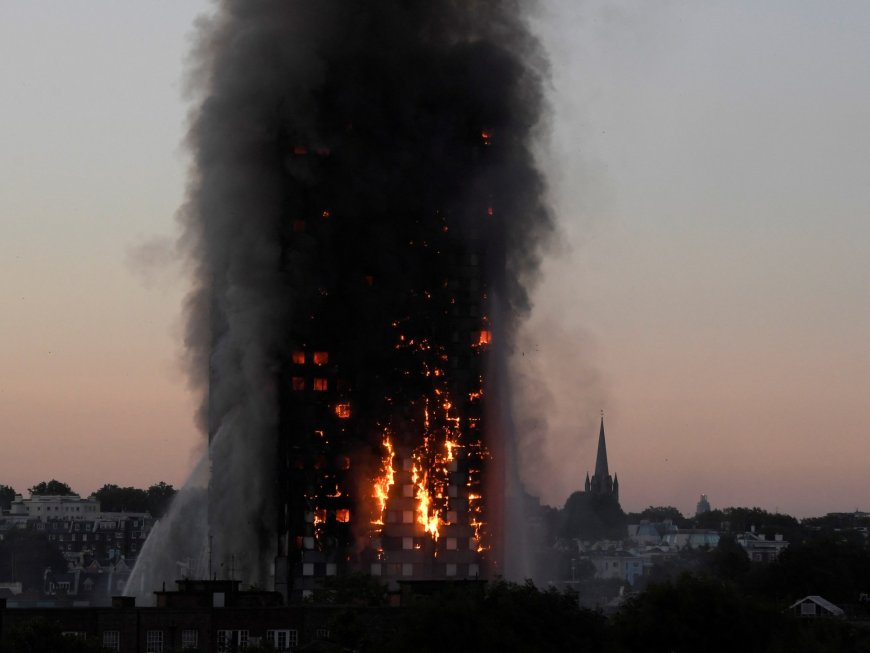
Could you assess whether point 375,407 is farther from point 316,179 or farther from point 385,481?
point 316,179

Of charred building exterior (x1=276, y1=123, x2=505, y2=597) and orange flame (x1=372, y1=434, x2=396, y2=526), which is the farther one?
orange flame (x1=372, y1=434, x2=396, y2=526)

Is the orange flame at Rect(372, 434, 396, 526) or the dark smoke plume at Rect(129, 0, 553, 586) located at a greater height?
the dark smoke plume at Rect(129, 0, 553, 586)

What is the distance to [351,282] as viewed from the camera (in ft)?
620

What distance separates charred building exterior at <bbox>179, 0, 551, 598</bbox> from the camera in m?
186

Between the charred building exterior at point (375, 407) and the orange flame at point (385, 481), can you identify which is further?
the orange flame at point (385, 481)

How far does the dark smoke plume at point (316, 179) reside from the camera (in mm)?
185875

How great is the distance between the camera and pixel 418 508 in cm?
18988

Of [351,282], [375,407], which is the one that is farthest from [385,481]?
[351,282]

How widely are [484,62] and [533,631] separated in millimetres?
77709

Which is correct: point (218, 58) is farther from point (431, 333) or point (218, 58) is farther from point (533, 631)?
point (533, 631)

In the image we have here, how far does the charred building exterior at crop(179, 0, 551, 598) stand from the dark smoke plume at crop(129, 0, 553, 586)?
161 mm

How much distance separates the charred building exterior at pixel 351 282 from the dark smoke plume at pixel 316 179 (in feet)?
0.53

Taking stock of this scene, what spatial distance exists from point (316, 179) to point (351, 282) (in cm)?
851

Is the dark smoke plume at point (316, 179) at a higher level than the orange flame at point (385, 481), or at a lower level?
higher
